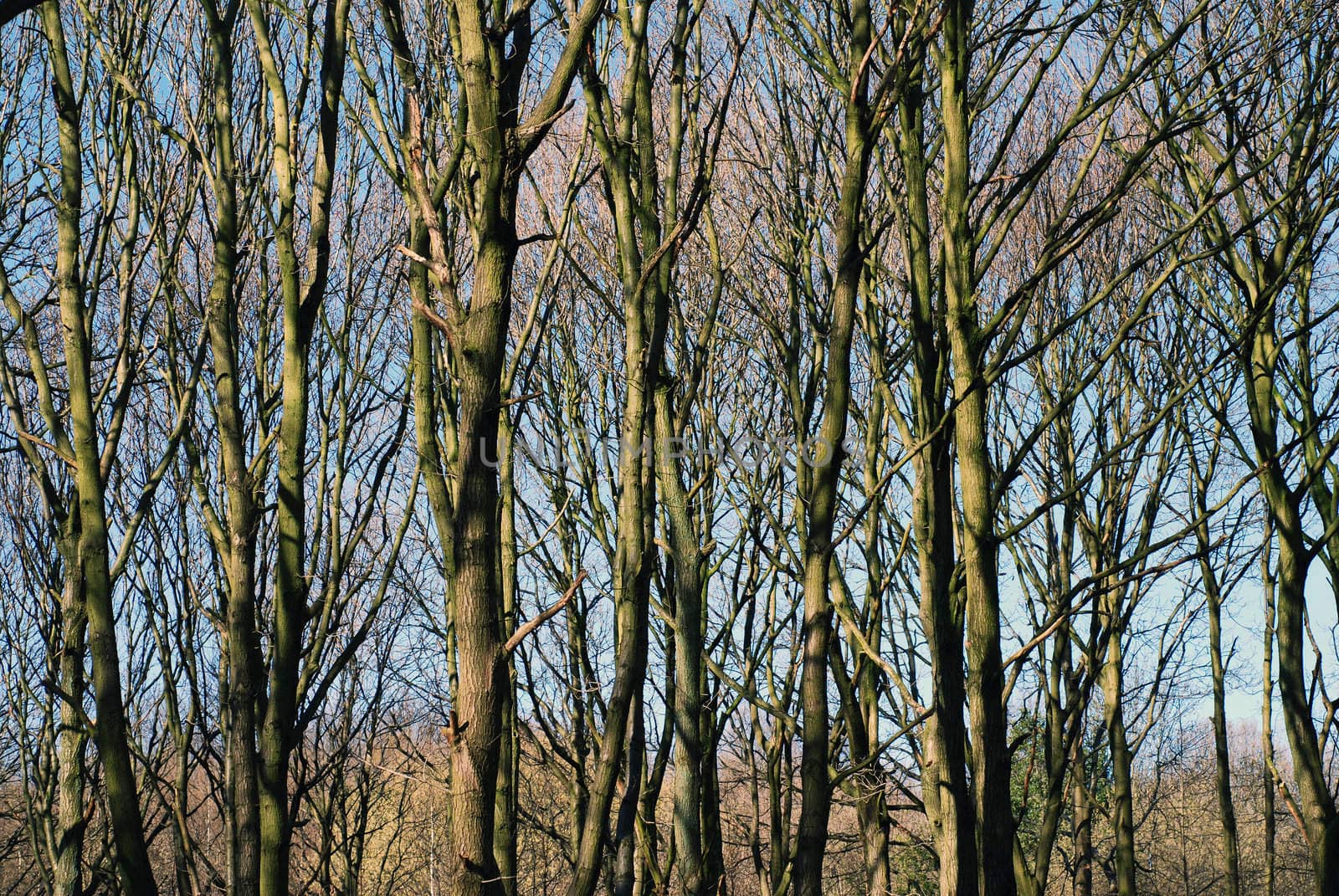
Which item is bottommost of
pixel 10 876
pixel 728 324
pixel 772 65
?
pixel 10 876

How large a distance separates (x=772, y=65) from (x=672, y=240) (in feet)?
11.5

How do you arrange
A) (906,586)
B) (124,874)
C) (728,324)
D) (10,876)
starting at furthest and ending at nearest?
(10,876)
(906,586)
(728,324)
(124,874)

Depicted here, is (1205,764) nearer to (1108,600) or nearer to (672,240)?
(1108,600)

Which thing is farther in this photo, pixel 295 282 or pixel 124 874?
pixel 295 282

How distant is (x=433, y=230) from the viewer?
10.5ft

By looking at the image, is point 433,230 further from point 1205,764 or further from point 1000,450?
point 1205,764

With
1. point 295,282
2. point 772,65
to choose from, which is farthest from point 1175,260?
point 772,65

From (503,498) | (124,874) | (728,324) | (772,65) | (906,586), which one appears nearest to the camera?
(124,874)

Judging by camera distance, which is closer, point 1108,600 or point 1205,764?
point 1108,600

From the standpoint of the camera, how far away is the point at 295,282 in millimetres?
4113

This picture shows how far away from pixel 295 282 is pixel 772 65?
3768 millimetres

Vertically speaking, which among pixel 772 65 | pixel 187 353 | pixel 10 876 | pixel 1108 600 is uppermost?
pixel 772 65

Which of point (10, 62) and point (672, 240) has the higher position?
point (10, 62)

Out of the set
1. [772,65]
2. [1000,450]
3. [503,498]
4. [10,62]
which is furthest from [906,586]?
[10,62]
